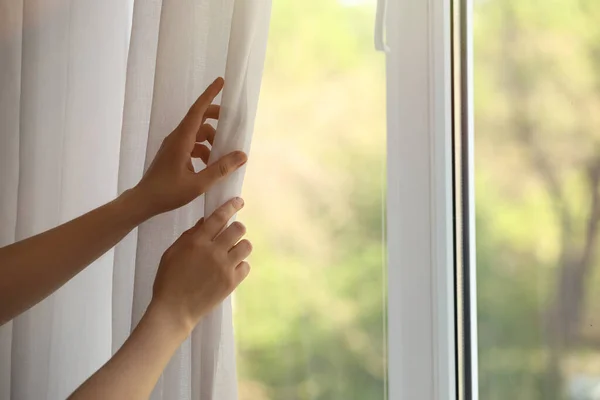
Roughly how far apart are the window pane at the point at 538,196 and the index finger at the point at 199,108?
16.3 inches

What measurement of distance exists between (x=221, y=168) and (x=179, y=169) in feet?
0.21

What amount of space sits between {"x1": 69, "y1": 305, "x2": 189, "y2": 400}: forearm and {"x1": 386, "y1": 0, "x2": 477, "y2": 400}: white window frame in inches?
15.8

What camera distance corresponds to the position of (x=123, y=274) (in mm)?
891

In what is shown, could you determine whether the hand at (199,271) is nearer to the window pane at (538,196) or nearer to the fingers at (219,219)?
the fingers at (219,219)

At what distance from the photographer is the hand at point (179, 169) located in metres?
0.79

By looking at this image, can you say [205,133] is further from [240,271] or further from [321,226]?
[321,226]

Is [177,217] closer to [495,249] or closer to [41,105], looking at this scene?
[41,105]

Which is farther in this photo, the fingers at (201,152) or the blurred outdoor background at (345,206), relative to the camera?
the blurred outdoor background at (345,206)

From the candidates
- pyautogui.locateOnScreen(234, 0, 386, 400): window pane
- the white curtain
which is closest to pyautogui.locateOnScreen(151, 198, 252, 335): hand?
the white curtain

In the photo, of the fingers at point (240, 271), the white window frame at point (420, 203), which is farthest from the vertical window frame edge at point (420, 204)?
the fingers at point (240, 271)

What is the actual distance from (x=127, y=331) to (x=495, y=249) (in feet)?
1.65

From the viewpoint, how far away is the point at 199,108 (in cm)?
80

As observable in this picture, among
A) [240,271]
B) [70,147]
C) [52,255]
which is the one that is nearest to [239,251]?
[240,271]

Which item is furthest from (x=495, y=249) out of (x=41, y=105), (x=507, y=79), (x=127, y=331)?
(x=41, y=105)
